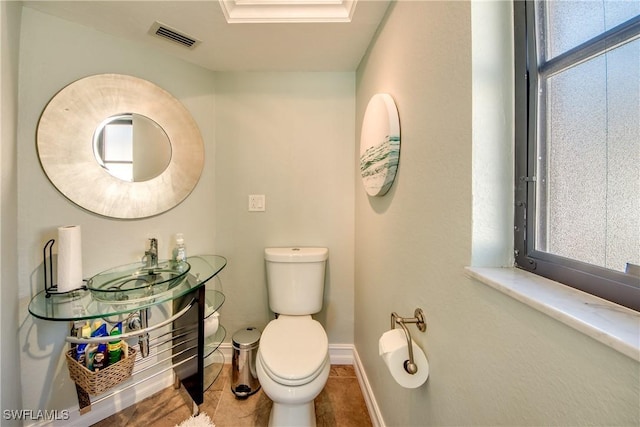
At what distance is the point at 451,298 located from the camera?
0.67 metres

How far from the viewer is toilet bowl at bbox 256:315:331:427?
3.44 ft

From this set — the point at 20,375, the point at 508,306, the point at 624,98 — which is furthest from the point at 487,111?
the point at 20,375

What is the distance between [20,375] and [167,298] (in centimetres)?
76

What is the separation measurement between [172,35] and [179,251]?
1.20m

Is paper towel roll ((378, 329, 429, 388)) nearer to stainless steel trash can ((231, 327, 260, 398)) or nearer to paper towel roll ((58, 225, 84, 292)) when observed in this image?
stainless steel trash can ((231, 327, 260, 398))

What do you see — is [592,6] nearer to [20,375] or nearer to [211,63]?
[211,63]

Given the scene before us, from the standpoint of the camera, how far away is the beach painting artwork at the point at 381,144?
0.98 meters

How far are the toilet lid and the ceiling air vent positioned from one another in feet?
5.49

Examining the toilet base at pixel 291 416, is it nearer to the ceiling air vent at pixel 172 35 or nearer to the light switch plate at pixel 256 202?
the light switch plate at pixel 256 202

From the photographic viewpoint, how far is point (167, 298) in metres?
1.07

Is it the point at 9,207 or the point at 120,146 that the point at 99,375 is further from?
the point at 120,146

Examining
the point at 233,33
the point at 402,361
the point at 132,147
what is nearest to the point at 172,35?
the point at 233,33

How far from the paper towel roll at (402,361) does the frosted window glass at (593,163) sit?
49cm

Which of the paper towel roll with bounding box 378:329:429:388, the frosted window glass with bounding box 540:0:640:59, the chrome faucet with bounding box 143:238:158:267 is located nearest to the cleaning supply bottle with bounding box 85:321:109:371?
the chrome faucet with bounding box 143:238:158:267
